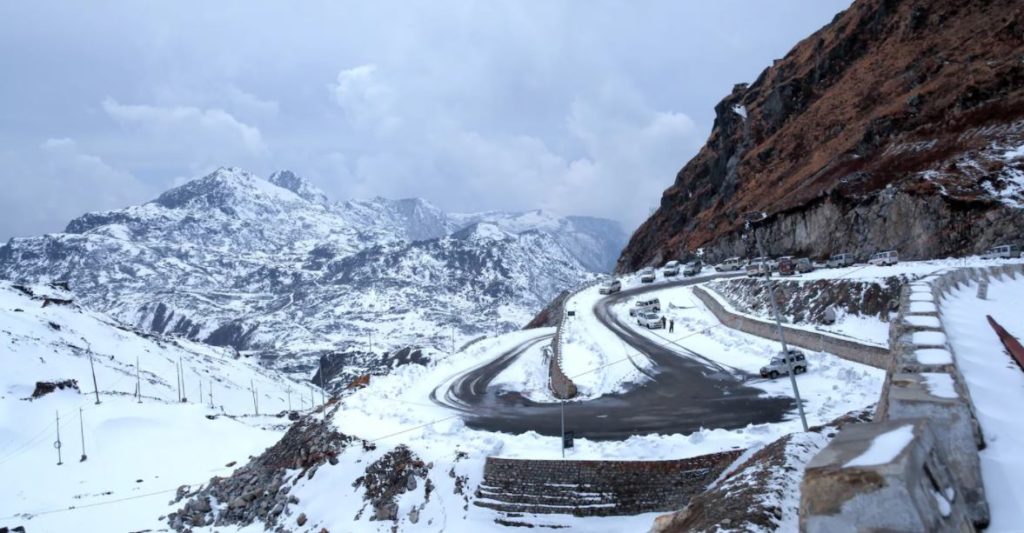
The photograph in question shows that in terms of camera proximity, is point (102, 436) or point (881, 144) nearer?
point (881, 144)

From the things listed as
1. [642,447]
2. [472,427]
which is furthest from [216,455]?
[642,447]

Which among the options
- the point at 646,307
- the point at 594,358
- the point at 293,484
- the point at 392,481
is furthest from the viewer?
the point at 646,307

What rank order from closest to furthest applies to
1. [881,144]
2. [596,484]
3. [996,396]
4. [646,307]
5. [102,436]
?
[996,396] → [596,484] → [646,307] → [881,144] → [102,436]

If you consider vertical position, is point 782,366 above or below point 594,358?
below

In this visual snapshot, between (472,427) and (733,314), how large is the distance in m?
21.7

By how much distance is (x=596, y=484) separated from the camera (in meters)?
19.2

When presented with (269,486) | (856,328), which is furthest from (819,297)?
(269,486)

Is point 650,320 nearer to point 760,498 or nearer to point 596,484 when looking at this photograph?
point 596,484

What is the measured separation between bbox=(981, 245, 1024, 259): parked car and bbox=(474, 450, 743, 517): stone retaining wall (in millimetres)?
28579

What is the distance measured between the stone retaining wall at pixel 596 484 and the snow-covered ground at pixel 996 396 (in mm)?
7288

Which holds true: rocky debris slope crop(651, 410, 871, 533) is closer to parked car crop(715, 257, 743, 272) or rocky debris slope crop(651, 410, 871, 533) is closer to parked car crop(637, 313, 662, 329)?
parked car crop(637, 313, 662, 329)

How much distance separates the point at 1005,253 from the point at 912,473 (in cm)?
4039

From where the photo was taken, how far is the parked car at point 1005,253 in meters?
34.4

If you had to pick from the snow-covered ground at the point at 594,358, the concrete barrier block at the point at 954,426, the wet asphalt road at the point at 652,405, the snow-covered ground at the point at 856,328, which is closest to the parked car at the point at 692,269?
the snow-covered ground at the point at 594,358
